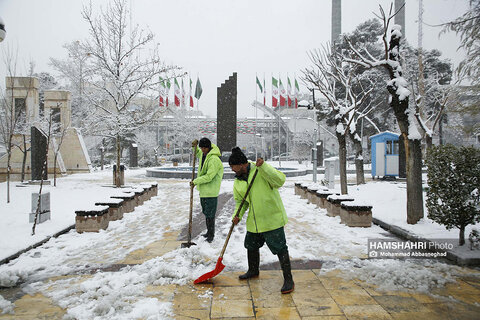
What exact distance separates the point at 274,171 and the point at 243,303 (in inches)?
56.4

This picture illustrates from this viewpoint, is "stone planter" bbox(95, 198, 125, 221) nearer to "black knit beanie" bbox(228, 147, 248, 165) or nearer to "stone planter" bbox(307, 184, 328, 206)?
"black knit beanie" bbox(228, 147, 248, 165)

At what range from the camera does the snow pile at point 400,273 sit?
3.88 metres

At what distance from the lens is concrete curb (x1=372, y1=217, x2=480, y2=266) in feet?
14.9

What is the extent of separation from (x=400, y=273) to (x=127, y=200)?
669 centimetres

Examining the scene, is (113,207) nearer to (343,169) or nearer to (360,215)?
(360,215)

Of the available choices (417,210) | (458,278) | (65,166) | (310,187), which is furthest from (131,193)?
(65,166)

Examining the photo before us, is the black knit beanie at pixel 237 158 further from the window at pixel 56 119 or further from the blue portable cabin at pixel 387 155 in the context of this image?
the window at pixel 56 119

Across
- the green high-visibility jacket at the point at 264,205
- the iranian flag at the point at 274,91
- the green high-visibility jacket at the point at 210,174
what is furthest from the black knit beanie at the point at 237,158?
the iranian flag at the point at 274,91

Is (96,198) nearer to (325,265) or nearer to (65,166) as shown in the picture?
(325,265)

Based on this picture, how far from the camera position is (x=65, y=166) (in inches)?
963

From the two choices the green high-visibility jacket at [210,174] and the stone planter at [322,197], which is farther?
the stone planter at [322,197]

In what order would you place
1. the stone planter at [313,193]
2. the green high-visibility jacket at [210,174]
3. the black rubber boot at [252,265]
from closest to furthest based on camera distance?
1. the black rubber boot at [252,265]
2. the green high-visibility jacket at [210,174]
3. the stone planter at [313,193]

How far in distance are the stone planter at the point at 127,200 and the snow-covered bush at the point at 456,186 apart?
6.79 meters

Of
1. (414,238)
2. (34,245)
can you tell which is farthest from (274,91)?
(34,245)
